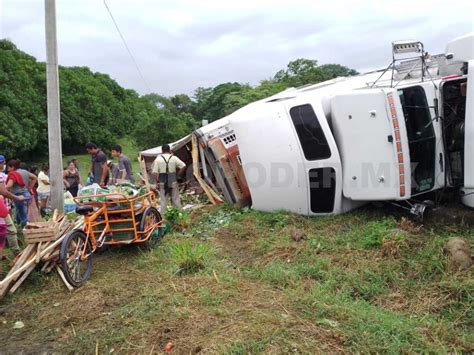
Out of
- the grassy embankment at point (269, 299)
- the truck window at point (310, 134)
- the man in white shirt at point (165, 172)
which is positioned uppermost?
the truck window at point (310, 134)

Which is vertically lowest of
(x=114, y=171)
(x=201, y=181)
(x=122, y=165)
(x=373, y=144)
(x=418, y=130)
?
(x=201, y=181)

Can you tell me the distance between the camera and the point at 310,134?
664 centimetres

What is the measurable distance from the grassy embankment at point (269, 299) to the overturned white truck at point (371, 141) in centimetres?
66

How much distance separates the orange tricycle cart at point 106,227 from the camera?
193 inches

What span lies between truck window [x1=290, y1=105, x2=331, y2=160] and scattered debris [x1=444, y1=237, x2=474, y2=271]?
7.64 feet

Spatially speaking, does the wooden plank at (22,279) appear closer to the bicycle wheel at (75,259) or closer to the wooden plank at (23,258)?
the wooden plank at (23,258)

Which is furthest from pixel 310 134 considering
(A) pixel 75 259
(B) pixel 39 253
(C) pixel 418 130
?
(B) pixel 39 253

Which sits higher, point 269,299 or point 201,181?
point 201,181

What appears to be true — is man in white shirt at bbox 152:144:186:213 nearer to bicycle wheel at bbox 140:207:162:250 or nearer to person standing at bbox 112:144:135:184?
person standing at bbox 112:144:135:184

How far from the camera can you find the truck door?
596cm

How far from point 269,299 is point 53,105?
17.2 feet

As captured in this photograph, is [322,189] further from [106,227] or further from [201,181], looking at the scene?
[201,181]

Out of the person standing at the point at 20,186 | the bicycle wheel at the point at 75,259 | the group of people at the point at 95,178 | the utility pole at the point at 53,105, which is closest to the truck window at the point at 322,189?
the group of people at the point at 95,178

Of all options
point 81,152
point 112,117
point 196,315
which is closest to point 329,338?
point 196,315
